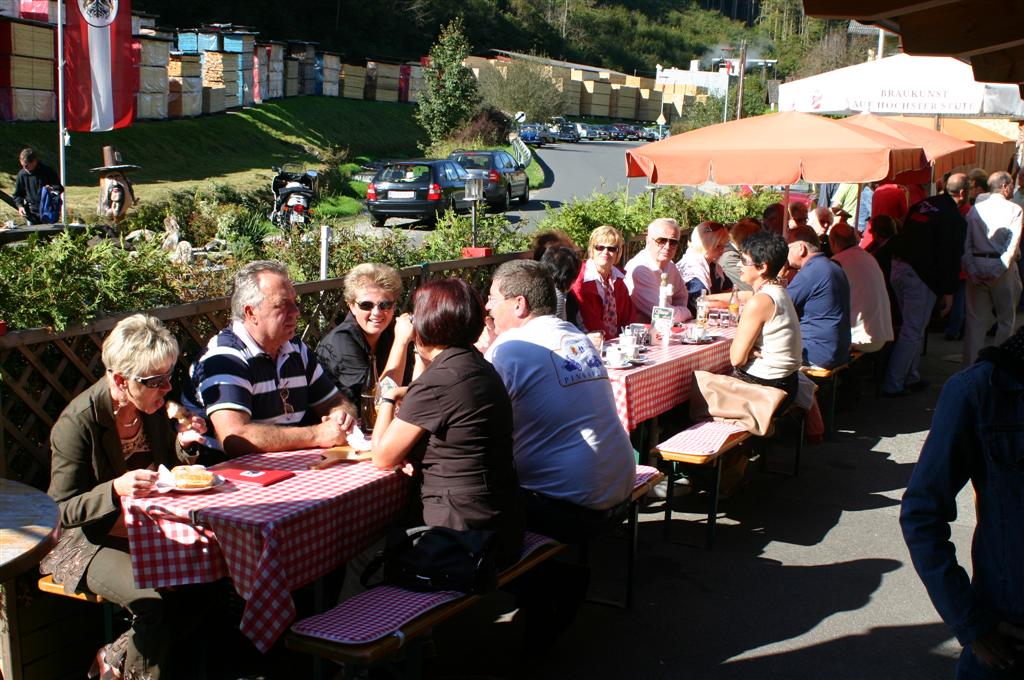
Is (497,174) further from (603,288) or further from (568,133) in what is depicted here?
(568,133)

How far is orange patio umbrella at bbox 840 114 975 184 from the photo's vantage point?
1065cm

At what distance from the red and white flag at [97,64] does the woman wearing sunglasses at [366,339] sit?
11499 millimetres

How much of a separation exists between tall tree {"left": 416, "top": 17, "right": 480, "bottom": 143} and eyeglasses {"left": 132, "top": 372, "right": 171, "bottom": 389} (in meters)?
43.2

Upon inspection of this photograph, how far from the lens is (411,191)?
70.6ft

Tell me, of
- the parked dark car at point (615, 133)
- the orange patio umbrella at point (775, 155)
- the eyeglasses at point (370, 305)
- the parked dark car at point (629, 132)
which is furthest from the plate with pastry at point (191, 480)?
the parked dark car at point (629, 132)

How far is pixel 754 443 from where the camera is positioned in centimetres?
581

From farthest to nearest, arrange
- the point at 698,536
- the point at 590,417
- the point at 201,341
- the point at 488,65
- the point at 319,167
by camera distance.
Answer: the point at 488,65 < the point at 319,167 < the point at 698,536 < the point at 201,341 < the point at 590,417

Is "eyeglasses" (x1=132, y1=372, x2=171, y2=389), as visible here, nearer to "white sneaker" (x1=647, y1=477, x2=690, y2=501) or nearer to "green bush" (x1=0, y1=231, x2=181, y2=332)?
"green bush" (x1=0, y1=231, x2=181, y2=332)

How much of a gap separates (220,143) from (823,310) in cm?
3091

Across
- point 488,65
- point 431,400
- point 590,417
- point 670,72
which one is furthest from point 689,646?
point 670,72

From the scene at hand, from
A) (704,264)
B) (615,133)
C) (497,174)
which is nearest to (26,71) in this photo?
(497,174)

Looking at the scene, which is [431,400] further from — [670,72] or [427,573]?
[670,72]

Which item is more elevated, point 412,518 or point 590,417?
point 590,417

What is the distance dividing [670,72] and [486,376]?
10430 centimetres
